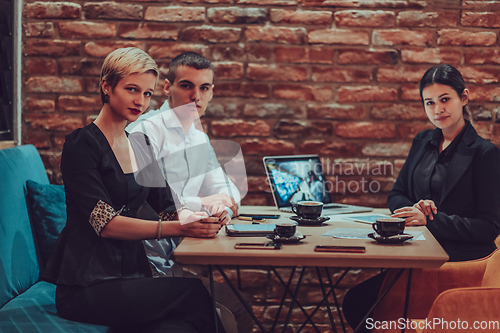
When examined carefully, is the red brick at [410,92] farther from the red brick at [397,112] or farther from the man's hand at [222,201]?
the man's hand at [222,201]

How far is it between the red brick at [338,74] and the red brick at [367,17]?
0.25m

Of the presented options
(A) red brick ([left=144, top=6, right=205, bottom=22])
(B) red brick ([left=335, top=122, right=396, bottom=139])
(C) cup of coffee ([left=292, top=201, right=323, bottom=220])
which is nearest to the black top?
(C) cup of coffee ([left=292, top=201, right=323, bottom=220])

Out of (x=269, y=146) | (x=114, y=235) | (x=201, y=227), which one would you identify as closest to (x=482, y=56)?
(x=269, y=146)

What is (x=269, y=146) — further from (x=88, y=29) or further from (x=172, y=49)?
(x=88, y=29)

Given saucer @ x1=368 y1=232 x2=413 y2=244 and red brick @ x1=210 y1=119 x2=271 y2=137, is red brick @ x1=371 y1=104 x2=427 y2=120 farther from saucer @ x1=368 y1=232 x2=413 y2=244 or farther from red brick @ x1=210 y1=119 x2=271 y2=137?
saucer @ x1=368 y1=232 x2=413 y2=244

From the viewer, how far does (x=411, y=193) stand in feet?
6.77

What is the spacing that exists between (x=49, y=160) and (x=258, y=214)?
1.30 m

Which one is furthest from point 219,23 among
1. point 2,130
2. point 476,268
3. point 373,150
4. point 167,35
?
point 476,268

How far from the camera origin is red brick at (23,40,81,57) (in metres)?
2.41

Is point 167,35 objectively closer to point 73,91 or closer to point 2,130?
point 73,91

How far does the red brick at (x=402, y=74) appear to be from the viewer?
2.41m

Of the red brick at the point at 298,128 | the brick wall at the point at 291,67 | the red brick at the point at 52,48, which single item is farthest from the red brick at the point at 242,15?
the red brick at the point at 52,48

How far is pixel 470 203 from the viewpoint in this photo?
6.04 feet

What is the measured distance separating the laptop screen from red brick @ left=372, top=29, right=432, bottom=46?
769 mm
